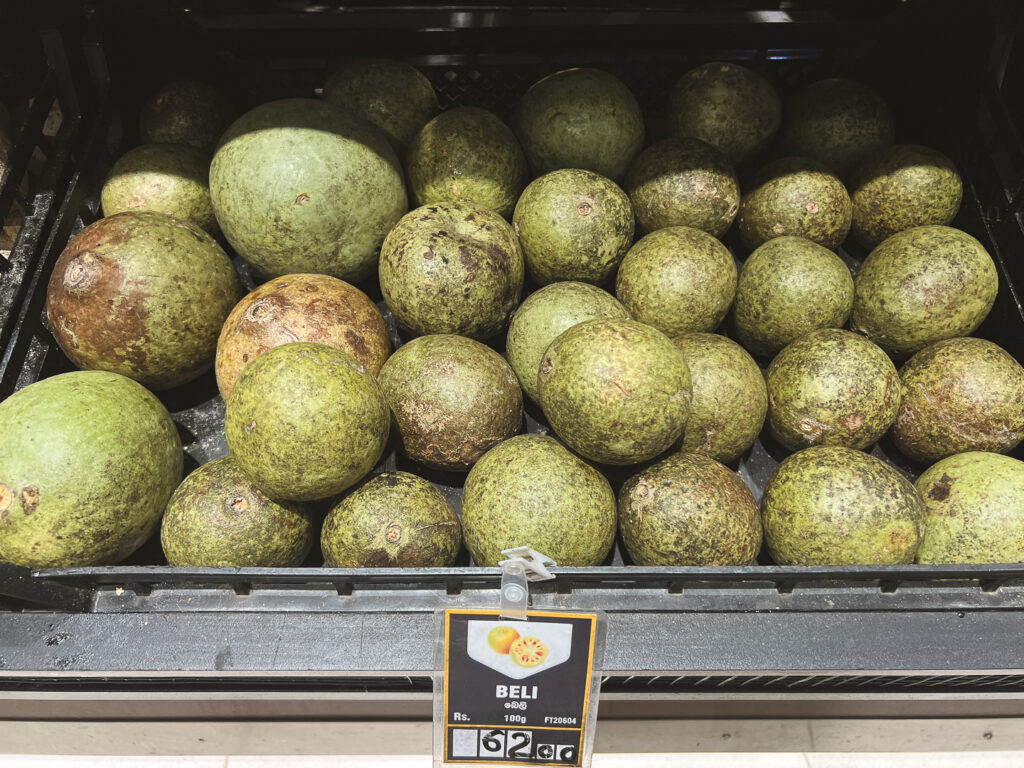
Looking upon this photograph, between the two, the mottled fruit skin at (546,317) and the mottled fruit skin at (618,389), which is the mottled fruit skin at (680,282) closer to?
the mottled fruit skin at (546,317)

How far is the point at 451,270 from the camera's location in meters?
1.98

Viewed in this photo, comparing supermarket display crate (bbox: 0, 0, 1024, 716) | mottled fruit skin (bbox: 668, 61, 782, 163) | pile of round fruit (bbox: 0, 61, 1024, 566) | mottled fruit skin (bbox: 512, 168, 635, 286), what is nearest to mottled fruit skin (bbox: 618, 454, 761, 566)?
pile of round fruit (bbox: 0, 61, 1024, 566)

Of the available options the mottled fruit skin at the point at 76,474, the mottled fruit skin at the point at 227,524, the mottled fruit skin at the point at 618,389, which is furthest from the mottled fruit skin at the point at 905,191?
the mottled fruit skin at the point at 76,474

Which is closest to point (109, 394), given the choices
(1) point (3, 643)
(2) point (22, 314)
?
(2) point (22, 314)

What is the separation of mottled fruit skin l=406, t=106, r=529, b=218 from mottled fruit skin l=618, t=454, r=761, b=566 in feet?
3.73

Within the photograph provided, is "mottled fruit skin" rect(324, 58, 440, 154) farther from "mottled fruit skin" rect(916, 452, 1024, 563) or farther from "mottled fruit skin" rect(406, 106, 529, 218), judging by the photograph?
"mottled fruit skin" rect(916, 452, 1024, 563)

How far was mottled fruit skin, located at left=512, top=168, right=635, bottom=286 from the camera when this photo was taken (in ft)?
7.00

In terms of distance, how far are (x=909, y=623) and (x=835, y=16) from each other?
2400 mm

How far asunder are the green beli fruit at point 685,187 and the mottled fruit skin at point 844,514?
94 centimetres

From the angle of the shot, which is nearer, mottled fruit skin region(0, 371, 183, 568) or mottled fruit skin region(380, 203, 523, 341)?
mottled fruit skin region(0, 371, 183, 568)

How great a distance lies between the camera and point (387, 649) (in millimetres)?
1488

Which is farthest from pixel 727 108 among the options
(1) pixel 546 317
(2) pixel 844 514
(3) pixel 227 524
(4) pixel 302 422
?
(3) pixel 227 524

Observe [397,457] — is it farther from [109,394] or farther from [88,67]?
[88,67]

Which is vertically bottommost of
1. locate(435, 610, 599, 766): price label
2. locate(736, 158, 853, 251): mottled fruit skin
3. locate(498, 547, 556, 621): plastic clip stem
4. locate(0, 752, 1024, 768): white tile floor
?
locate(0, 752, 1024, 768): white tile floor
